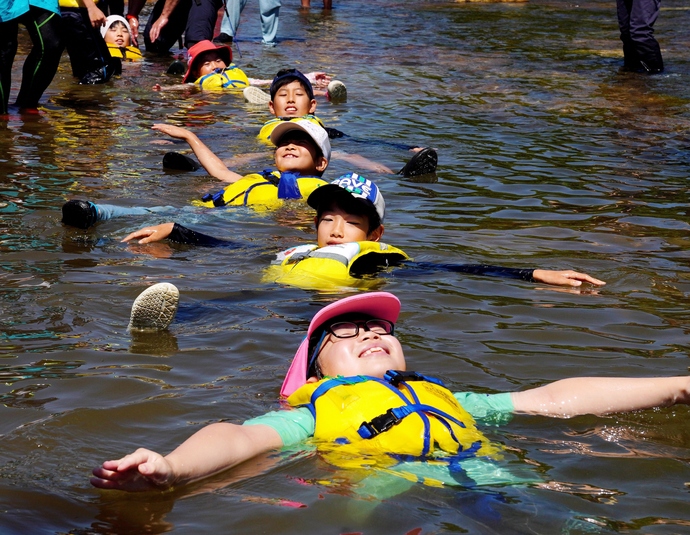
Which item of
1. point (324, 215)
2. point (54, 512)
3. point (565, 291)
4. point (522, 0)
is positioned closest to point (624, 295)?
point (565, 291)

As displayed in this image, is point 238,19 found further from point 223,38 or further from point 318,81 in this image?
point 318,81

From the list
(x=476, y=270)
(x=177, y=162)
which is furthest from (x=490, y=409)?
(x=177, y=162)

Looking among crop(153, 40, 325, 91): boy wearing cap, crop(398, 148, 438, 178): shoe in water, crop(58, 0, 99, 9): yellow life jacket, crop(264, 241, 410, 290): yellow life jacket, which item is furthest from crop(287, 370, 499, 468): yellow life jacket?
crop(153, 40, 325, 91): boy wearing cap

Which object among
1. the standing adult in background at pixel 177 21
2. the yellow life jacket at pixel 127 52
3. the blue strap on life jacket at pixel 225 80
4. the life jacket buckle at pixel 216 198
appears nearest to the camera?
the life jacket buckle at pixel 216 198

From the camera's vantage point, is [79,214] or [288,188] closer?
[79,214]

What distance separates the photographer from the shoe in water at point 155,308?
190 inches

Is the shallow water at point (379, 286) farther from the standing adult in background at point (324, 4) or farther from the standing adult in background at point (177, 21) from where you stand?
the standing adult in background at point (324, 4)

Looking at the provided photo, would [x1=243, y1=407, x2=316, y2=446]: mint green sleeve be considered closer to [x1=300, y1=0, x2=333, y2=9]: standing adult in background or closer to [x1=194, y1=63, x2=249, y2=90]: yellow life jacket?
[x1=194, y1=63, x2=249, y2=90]: yellow life jacket

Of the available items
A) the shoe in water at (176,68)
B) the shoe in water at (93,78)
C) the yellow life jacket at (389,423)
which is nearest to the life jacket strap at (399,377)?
the yellow life jacket at (389,423)

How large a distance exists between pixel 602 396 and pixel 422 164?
17.4ft

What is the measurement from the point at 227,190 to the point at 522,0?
2295 cm

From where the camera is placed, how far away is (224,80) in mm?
13938

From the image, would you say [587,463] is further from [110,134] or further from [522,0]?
[522,0]

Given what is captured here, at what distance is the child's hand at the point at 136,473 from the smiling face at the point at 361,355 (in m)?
1.26
